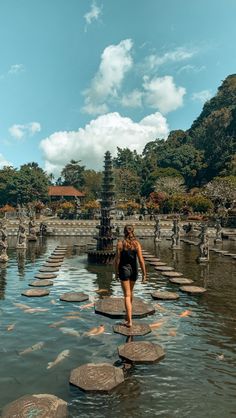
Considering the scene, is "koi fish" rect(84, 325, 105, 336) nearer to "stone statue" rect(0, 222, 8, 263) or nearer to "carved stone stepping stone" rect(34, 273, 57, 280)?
"carved stone stepping stone" rect(34, 273, 57, 280)

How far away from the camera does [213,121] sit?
332ft

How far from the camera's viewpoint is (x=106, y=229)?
24.6m

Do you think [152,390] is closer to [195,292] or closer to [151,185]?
[195,292]

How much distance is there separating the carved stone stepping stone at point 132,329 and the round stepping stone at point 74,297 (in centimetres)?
338

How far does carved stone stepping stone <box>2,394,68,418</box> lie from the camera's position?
215 inches

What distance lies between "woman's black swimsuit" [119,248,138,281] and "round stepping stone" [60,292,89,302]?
163 inches

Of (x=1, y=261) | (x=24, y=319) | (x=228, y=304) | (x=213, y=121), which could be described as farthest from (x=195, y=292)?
(x=213, y=121)

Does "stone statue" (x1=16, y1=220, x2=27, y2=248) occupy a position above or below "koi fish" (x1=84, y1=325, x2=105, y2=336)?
above

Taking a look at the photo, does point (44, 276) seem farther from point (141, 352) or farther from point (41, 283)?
point (141, 352)

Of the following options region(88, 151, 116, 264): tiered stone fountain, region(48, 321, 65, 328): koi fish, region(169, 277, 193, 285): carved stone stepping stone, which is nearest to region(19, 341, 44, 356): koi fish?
region(48, 321, 65, 328): koi fish

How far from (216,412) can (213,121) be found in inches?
4051

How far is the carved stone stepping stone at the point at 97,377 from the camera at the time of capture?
6.34 metres

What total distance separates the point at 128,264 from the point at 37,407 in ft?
13.9

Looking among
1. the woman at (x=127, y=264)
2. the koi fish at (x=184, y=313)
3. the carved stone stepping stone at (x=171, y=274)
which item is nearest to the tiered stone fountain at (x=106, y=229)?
the carved stone stepping stone at (x=171, y=274)
